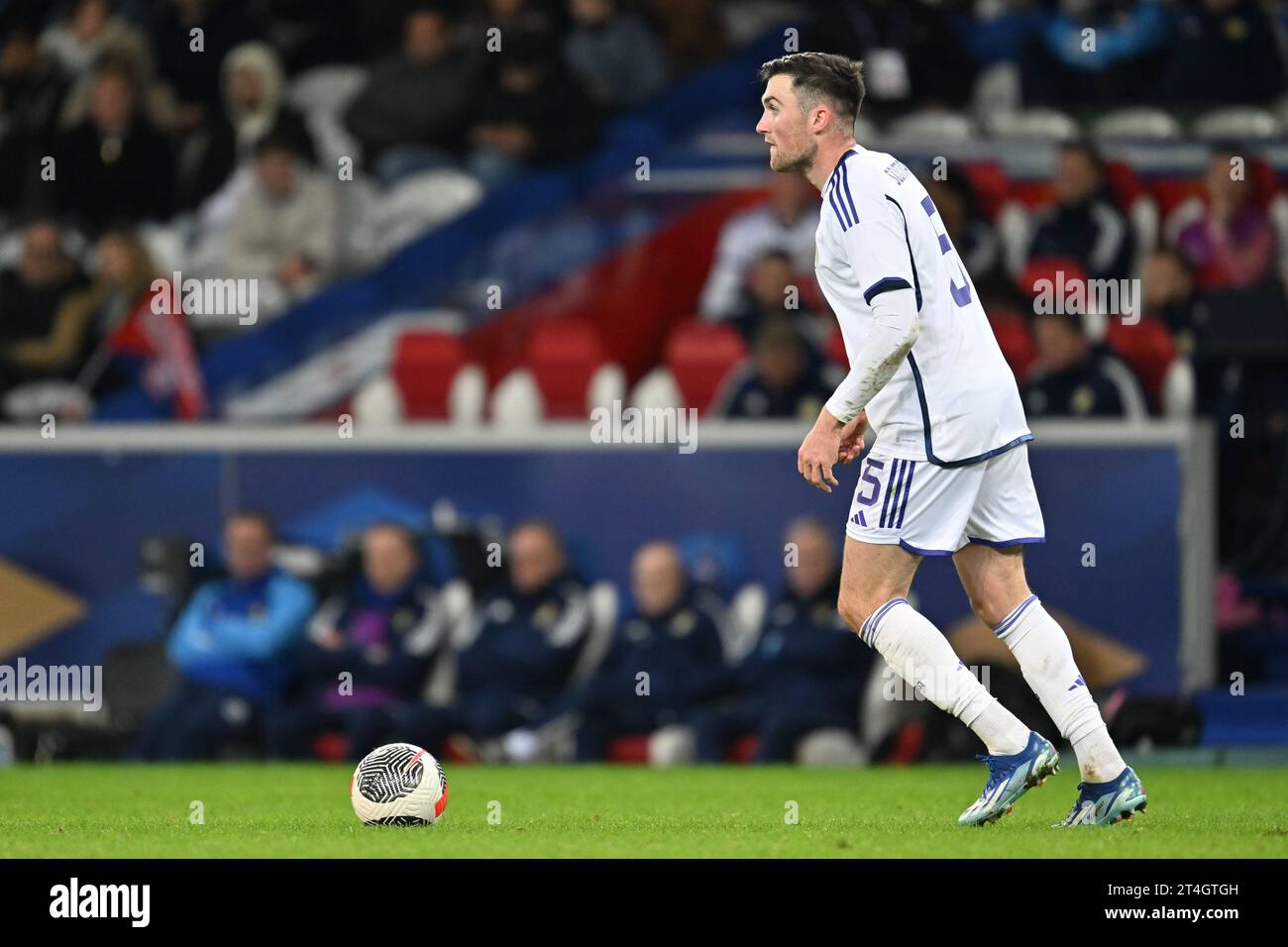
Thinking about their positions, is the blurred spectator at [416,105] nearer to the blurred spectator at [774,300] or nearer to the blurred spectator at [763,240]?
the blurred spectator at [763,240]

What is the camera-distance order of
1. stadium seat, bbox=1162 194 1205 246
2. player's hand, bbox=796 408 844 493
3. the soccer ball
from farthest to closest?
stadium seat, bbox=1162 194 1205 246, the soccer ball, player's hand, bbox=796 408 844 493

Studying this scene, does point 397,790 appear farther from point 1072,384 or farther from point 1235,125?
point 1235,125

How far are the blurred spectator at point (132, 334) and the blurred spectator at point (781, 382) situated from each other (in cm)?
355

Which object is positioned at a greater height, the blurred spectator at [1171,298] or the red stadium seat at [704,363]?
the blurred spectator at [1171,298]

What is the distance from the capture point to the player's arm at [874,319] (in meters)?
6.80

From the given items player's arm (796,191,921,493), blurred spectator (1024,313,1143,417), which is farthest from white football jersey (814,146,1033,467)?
blurred spectator (1024,313,1143,417)

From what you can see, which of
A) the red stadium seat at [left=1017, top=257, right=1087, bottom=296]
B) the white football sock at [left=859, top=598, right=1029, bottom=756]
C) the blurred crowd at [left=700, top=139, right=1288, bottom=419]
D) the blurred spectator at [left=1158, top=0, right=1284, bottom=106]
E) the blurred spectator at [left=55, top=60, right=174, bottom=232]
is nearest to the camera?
the white football sock at [left=859, top=598, right=1029, bottom=756]

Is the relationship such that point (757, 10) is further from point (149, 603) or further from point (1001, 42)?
point (149, 603)

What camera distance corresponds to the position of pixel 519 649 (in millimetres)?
→ 11969

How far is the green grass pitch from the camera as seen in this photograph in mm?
6391

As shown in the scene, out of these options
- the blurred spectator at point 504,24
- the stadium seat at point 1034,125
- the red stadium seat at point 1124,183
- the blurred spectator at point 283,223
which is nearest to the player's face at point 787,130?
the red stadium seat at point 1124,183

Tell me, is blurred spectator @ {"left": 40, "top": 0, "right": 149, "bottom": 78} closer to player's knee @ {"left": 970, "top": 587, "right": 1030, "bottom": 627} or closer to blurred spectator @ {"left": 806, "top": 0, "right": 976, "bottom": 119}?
blurred spectator @ {"left": 806, "top": 0, "right": 976, "bottom": 119}

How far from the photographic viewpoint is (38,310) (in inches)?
568

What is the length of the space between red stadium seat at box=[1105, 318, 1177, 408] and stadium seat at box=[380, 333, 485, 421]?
3.67 metres
